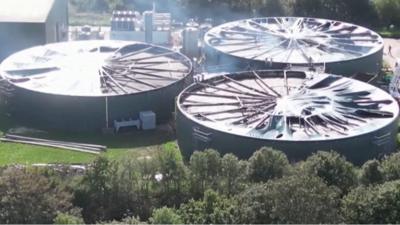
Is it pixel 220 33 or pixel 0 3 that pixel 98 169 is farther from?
pixel 0 3

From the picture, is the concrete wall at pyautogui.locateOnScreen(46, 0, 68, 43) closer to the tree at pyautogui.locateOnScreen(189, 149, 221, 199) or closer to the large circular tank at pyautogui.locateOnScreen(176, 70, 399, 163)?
the large circular tank at pyautogui.locateOnScreen(176, 70, 399, 163)

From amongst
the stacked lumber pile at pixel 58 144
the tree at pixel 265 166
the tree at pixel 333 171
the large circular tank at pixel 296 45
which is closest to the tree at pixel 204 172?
the tree at pixel 265 166

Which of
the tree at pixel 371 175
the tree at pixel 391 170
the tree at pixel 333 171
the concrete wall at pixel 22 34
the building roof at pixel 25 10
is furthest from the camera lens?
the building roof at pixel 25 10

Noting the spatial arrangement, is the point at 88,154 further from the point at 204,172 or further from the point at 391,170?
the point at 391,170

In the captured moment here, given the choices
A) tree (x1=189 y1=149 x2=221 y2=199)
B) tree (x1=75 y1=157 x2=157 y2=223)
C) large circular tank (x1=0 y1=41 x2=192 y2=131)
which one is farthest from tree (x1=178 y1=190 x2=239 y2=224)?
large circular tank (x1=0 y1=41 x2=192 y2=131)

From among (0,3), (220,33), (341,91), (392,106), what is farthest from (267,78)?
(0,3)

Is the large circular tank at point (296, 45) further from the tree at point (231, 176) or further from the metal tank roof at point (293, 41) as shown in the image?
the tree at point (231, 176)
